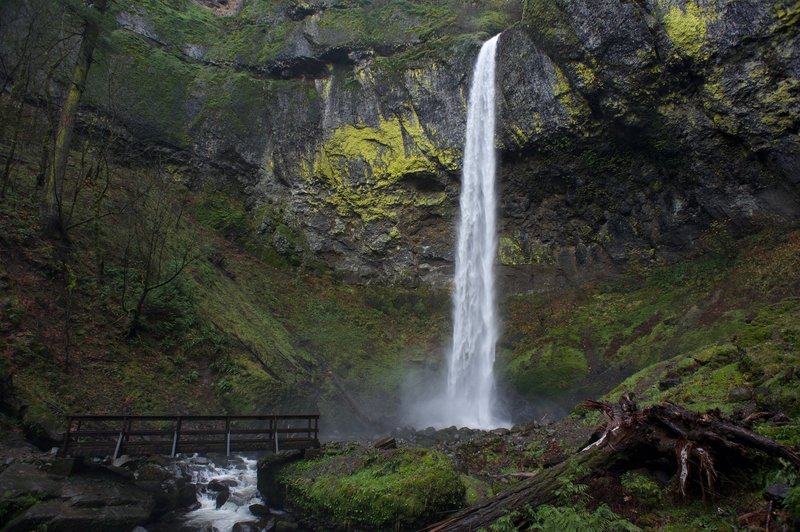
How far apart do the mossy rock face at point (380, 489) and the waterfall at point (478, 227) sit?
1241 centimetres

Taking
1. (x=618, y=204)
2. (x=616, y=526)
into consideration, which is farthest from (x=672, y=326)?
(x=616, y=526)

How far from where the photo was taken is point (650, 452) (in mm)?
5305

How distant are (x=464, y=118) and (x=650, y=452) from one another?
764 inches

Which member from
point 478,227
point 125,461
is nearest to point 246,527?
point 125,461

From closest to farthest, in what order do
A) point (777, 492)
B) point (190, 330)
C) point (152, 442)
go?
point (777, 492)
point (152, 442)
point (190, 330)

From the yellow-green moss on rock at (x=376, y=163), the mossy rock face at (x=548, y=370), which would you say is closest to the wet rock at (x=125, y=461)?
the mossy rock face at (x=548, y=370)

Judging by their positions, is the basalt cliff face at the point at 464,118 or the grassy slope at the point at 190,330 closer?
the grassy slope at the point at 190,330

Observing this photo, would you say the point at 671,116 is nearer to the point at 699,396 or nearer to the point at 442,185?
the point at 442,185

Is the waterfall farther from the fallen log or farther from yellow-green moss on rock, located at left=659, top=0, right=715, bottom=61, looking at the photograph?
the fallen log

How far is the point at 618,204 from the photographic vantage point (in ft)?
67.8

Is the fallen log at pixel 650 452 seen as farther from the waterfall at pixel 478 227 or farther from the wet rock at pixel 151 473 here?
the waterfall at pixel 478 227

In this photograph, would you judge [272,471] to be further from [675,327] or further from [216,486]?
[675,327]

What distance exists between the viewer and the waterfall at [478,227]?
21.0m

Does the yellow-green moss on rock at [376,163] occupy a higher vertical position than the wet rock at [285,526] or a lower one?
higher
